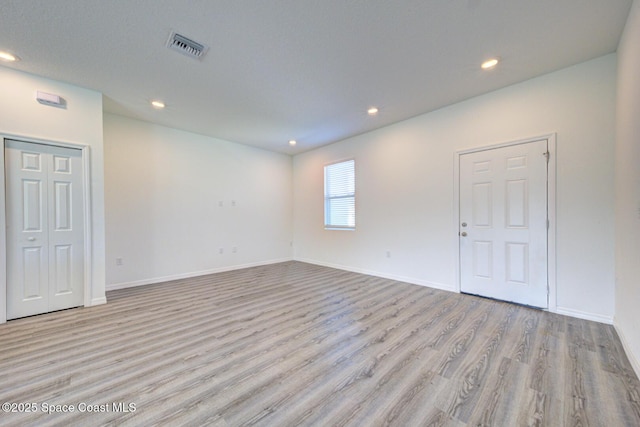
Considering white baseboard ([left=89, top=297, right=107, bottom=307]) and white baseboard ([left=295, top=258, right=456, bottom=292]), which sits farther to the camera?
white baseboard ([left=295, top=258, right=456, bottom=292])

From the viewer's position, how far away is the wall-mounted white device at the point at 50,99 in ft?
9.31

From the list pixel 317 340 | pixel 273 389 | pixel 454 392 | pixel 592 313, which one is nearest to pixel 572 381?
pixel 454 392

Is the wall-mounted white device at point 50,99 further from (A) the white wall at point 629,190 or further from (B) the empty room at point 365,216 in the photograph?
(A) the white wall at point 629,190

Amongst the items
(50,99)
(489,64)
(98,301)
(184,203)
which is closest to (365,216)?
(489,64)

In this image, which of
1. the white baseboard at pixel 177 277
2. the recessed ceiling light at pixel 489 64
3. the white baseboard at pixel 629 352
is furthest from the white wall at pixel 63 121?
the white baseboard at pixel 629 352

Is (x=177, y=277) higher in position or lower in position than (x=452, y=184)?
lower

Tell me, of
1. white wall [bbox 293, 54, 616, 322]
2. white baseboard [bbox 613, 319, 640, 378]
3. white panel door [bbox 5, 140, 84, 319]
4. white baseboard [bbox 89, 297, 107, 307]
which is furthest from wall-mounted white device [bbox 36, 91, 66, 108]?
white baseboard [bbox 613, 319, 640, 378]

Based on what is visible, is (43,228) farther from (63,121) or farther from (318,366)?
(318,366)

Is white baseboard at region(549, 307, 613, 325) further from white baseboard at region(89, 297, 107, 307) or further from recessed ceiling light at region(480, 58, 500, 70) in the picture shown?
white baseboard at region(89, 297, 107, 307)

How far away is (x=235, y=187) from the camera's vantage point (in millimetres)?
5441

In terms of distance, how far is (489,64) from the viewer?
8.81 ft

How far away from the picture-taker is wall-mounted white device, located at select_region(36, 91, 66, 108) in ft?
9.31

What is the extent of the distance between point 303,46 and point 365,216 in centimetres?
317

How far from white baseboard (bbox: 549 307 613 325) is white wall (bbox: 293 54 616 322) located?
0.01 m
